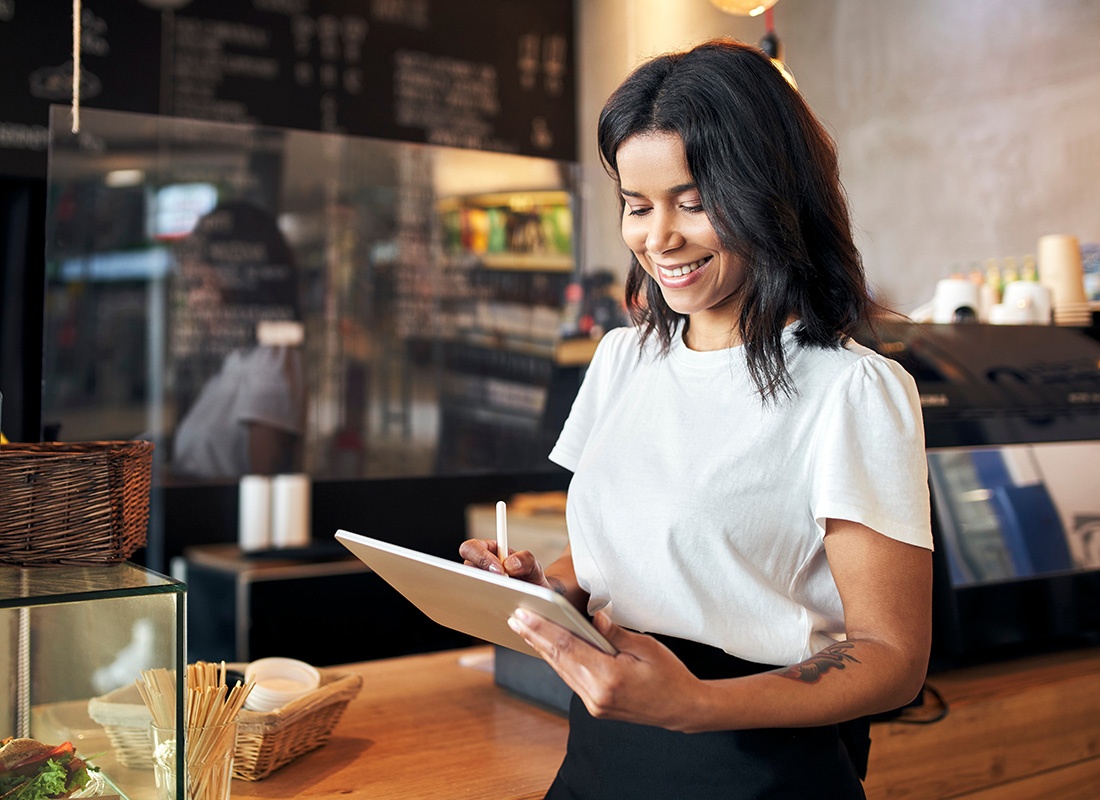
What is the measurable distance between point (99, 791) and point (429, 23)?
354cm

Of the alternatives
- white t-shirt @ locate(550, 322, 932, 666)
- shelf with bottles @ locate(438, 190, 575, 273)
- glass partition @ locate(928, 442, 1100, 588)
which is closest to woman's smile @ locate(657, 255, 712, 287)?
white t-shirt @ locate(550, 322, 932, 666)

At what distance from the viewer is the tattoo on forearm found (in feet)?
2.98

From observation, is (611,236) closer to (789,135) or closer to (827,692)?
(789,135)

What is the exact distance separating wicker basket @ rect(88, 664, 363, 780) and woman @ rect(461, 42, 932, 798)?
355 mm

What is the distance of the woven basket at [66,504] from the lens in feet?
3.57

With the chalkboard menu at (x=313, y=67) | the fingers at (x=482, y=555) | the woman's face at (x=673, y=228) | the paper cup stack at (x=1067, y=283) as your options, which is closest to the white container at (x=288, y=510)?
the chalkboard menu at (x=313, y=67)

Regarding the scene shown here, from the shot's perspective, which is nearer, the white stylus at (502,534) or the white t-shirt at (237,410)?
the white stylus at (502,534)

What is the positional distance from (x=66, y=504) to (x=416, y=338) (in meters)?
1.73

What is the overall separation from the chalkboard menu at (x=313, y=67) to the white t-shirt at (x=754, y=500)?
2647 millimetres

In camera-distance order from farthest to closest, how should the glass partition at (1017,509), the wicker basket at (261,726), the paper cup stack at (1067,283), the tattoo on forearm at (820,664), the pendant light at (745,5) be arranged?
A: the paper cup stack at (1067,283) → the pendant light at (745,5) → the glass partition at (1017,509) → the wicker basket at (261,726) → the tattoo on forearm at (820,664)

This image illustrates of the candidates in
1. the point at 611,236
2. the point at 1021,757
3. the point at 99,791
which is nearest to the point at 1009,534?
the point at 1021,757

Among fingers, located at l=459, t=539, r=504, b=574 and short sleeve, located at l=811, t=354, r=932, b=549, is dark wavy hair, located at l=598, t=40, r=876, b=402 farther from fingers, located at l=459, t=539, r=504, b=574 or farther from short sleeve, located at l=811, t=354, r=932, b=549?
fingers, located at l=459, t=539, r=504, b=574

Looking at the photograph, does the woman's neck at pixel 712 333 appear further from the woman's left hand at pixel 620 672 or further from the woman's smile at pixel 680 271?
the woman's left hand at pixel 620 672

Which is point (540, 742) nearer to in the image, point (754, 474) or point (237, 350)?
point (754, 474)
